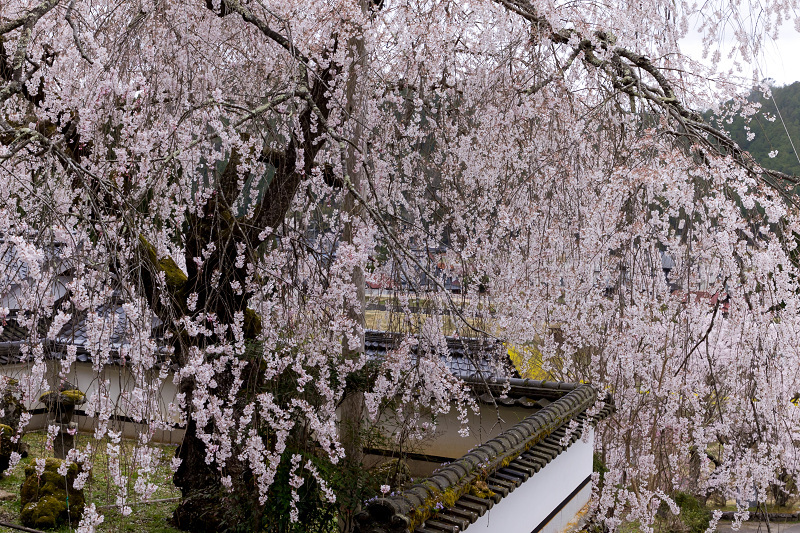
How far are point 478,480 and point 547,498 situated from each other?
1.62 m

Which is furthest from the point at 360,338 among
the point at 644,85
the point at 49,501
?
the point at 49,501

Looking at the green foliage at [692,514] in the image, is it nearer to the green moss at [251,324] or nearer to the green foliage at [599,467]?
the green foliage at [599,467]

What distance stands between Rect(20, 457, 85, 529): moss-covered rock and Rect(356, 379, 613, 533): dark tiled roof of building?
3.46 metres

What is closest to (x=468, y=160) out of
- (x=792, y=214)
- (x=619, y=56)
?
(x=619, y=56)

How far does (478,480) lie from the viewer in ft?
12.5

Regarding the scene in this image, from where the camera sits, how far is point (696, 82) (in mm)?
4637

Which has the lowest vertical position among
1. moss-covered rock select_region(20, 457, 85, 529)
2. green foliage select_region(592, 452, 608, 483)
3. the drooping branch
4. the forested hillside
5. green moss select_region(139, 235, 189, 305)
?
green foliage select_region(592, 452, 608, 483)

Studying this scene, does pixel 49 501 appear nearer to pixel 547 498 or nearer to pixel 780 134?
pixel 547 498

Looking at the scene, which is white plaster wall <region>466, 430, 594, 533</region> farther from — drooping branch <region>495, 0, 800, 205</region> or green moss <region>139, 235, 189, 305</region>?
green moss <region>139, 235, 189, 305</region>

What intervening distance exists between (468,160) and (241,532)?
10.5 ft

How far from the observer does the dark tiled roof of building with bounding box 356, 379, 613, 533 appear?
2.87 meters

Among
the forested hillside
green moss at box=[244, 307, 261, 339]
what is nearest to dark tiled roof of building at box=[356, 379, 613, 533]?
green moss at box=[244, 307, 261, 339]

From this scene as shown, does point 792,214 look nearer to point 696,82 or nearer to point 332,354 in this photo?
point 696,82

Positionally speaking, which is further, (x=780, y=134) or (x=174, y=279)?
(x=780, y=134)
